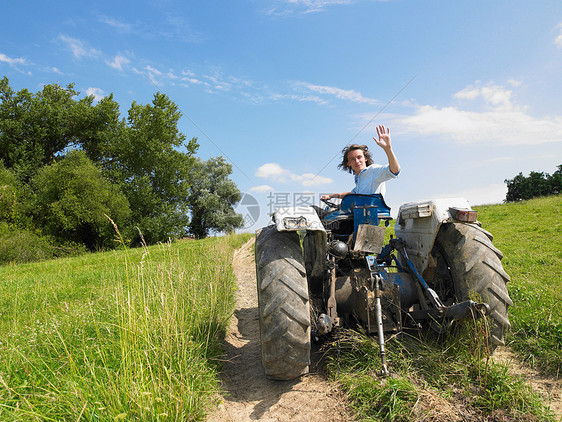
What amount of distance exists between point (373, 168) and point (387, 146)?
0.42m

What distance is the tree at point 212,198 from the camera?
42719mm

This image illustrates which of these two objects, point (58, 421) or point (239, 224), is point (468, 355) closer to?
point (58, 421)

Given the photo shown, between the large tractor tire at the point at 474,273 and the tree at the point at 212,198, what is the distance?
39.7 meters

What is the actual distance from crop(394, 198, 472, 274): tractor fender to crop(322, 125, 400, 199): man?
0.39 meters

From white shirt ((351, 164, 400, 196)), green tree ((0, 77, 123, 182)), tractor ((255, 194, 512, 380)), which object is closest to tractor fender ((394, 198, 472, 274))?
tractor ((255, 194, 512, 380))

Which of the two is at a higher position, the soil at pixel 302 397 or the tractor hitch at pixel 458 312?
the tractor hitch at pixel 458 312

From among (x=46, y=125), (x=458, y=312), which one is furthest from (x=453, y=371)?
(x=46, y=125)

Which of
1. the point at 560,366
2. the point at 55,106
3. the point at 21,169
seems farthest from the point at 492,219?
the point at 55,106

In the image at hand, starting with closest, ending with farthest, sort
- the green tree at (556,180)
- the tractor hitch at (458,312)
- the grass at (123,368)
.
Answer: the grass at (123,368) → the tractor hitch at (458,312) → the green tree at (556,180)

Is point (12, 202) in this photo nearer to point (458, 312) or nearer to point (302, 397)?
point (302, 397)

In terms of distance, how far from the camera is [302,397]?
2680 millimetres

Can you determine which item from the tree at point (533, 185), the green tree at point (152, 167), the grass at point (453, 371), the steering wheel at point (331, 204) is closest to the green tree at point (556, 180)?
the tree at point (533, 185)

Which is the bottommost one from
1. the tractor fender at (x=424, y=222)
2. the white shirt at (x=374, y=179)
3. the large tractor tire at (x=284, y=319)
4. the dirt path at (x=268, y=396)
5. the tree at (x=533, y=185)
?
the dirt path at (x=268, y=396)

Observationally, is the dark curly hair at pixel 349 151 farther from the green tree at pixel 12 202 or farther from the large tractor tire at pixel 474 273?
the green tree at pixel 12 202
